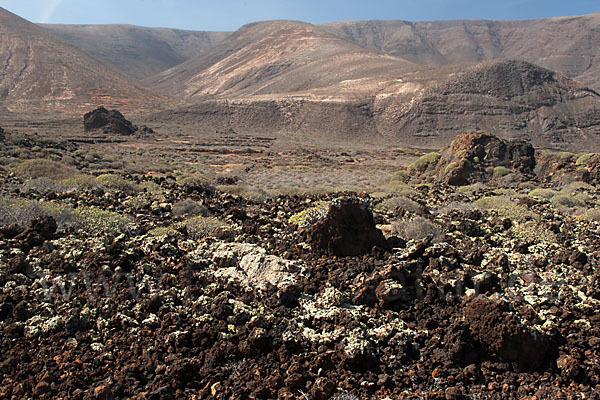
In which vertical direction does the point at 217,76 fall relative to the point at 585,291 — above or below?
above

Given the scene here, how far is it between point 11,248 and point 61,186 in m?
4.16

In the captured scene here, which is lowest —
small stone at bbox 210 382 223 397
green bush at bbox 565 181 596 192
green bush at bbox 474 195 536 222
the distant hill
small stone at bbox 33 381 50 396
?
small stone at bbox 33 381 50 396

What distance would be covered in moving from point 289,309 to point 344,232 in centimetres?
160

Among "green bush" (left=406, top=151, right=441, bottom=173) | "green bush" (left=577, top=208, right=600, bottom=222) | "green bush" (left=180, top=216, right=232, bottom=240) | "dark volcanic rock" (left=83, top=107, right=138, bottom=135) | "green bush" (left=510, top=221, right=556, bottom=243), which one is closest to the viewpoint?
"green bush" (left=180, top=216, right=232, bottom=240)

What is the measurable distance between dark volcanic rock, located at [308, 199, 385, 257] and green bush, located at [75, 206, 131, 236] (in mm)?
3050

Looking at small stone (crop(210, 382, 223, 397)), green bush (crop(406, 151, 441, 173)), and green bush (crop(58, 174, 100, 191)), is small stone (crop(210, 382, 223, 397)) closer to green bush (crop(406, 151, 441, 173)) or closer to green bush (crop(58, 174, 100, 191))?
green bush (crop(58, 174, 100, 191))

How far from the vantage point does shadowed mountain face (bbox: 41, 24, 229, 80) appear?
5679 inches

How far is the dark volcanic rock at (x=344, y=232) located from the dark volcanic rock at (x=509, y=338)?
1.98 m

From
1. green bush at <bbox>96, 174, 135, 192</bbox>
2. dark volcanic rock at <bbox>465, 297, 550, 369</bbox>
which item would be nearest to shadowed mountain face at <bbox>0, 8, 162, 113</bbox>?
green bush at <bbox>96, 174, 135, 192</bbox>

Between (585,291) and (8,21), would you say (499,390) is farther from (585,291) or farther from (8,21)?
(8,21)

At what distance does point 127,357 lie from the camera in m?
3.44

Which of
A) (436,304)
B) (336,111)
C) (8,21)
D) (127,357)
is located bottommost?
(127,357)

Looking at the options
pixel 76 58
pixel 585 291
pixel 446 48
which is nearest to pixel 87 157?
pixel 585 291

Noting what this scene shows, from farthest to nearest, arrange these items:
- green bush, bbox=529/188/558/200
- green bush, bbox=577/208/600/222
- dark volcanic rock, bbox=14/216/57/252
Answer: green bush, bbox=529/188/558/200
green bush, bbox=577/208/600/222
dark volcanic rock, bbox=14/216/57/252
